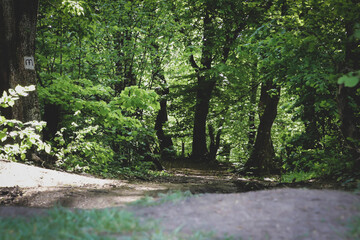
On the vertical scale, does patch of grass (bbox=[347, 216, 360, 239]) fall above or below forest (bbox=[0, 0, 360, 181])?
below

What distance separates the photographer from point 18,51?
6809mm

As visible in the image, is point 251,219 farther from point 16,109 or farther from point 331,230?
point 16,109

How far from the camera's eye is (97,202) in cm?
418

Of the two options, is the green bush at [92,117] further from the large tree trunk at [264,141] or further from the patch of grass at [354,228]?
the patch of grass at [354,228]

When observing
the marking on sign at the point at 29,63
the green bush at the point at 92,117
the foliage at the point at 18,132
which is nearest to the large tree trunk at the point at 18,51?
the marking on sign at the point at 29,63

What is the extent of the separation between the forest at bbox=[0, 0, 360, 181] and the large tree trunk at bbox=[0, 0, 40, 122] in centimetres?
2

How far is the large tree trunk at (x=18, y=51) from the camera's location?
6672mm

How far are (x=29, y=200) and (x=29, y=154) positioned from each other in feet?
9.42

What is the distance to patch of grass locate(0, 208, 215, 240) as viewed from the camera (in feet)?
7.13

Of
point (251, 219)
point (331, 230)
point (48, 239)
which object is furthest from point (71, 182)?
point (331, 230)

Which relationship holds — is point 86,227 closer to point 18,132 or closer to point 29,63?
point 18,132

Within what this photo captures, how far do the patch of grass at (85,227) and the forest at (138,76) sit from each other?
2302 mm

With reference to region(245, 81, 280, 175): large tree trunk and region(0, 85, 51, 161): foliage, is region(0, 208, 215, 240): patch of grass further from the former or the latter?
region(245, 81, 280, 175): large tree trunk

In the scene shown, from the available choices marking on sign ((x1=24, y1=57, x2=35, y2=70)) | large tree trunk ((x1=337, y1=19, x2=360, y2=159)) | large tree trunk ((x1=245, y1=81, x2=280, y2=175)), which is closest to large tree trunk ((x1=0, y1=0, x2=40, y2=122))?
marking on sign ((x1=24, y1=57, x2=35, y2=70))
